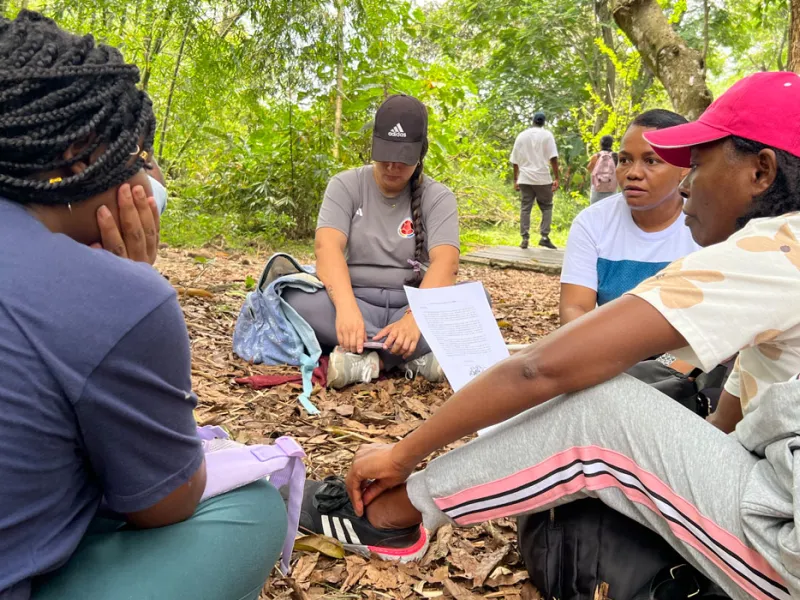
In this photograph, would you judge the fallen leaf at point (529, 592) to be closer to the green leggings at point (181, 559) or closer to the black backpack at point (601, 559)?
the black backpack at point (601, 559)

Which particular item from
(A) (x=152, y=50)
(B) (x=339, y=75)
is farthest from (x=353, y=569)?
(A) (x=152, y=50)

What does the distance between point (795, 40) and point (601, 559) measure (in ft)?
11.9

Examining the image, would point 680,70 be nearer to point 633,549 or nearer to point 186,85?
point 633,549

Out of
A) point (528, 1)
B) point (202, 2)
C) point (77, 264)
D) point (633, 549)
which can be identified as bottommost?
point (633, 549)

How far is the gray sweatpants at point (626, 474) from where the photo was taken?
1333 millimetres

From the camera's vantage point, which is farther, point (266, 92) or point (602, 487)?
point (266, 92)

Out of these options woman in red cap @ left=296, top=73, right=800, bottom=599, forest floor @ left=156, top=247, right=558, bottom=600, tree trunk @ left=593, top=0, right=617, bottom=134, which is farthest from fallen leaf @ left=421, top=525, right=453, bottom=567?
tree trunk @ left=593, top=0, right=617, bottom=134

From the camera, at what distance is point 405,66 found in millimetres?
6594

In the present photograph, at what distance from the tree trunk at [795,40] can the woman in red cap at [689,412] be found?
8.93ft

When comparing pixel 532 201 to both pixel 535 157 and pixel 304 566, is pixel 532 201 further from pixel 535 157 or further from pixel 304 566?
pixel 304 566

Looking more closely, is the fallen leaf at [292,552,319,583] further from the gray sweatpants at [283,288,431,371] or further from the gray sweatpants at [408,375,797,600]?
the gray sweatpants at [283,288,431,371]

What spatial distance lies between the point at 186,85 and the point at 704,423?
22.2 ft

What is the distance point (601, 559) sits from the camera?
5.29 ft

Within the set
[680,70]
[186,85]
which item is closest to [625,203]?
A: [680,70]
